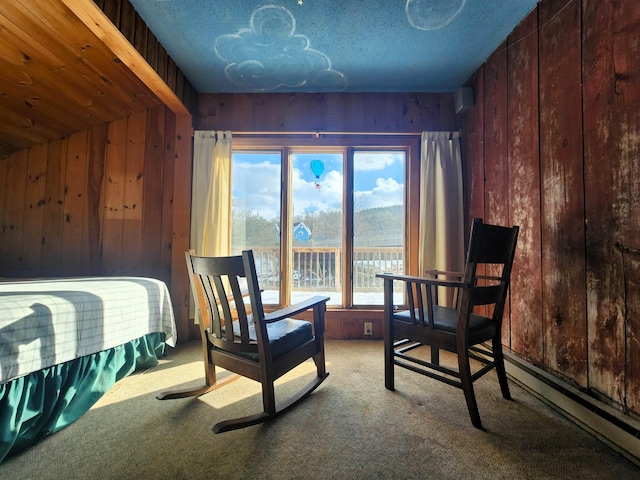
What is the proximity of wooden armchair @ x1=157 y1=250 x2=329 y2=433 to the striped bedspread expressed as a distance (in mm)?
510

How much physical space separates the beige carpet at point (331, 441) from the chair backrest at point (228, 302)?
39cm

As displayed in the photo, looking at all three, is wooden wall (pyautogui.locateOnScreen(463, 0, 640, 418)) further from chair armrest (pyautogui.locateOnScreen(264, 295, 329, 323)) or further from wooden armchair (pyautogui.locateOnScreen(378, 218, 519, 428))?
chair armrest (pyautogui.locateOnScreen(264, 295, 329, 323))

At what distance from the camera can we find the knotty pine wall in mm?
2521

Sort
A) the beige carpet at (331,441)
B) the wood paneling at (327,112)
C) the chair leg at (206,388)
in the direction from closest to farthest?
1. the beige carpet at (331,441)
2. the chair leg at (206,388)
3. the wood paneling at (327,112)

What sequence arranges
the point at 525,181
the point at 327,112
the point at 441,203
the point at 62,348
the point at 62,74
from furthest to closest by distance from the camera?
the point at 327,112
the point at 441,203
the point at 62,74
the point at 525,181
the point at 62,348

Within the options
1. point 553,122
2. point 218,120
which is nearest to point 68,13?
point 218,120

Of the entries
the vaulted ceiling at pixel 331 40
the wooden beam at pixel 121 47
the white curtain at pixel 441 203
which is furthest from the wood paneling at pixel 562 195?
the wooden beam at pixel 121 47

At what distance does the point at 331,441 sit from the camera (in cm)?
122

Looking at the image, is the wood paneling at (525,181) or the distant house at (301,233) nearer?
the wood paneling at (525,181)

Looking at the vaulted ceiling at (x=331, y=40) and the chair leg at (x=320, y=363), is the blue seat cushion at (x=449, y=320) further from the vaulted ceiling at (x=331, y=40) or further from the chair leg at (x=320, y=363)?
the vaulted ceiling at (x=331, y=40)

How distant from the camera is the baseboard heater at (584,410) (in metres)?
1.14

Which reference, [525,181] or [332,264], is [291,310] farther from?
[525,181]

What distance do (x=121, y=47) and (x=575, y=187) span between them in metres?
2.80

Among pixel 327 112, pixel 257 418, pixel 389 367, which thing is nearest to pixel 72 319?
pixel 257 418
